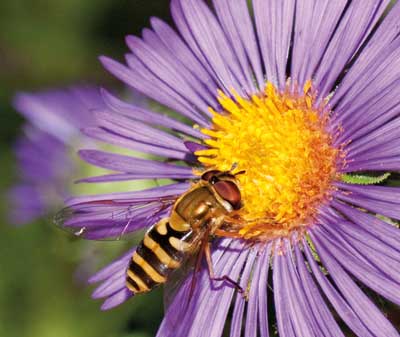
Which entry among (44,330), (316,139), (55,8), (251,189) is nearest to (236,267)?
(251,189)

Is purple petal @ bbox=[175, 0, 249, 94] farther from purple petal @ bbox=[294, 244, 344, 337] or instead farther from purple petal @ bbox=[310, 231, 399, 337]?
purple petal @ bbox=[310, 231, 399, 337]

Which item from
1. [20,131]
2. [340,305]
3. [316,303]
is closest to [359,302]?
[340,305]

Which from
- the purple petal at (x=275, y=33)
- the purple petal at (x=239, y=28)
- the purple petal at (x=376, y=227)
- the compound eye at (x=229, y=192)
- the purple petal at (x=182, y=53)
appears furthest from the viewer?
the purple petal at (x=182, y=53)

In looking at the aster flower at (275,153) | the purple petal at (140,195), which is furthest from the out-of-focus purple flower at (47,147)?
the purple petal at (140,195)

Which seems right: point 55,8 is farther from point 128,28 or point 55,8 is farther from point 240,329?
point 240,329

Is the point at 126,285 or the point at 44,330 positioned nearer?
the point at 126,285

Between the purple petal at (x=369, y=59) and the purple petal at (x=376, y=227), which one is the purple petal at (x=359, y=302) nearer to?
the purple petal at (x=376, y=227)
